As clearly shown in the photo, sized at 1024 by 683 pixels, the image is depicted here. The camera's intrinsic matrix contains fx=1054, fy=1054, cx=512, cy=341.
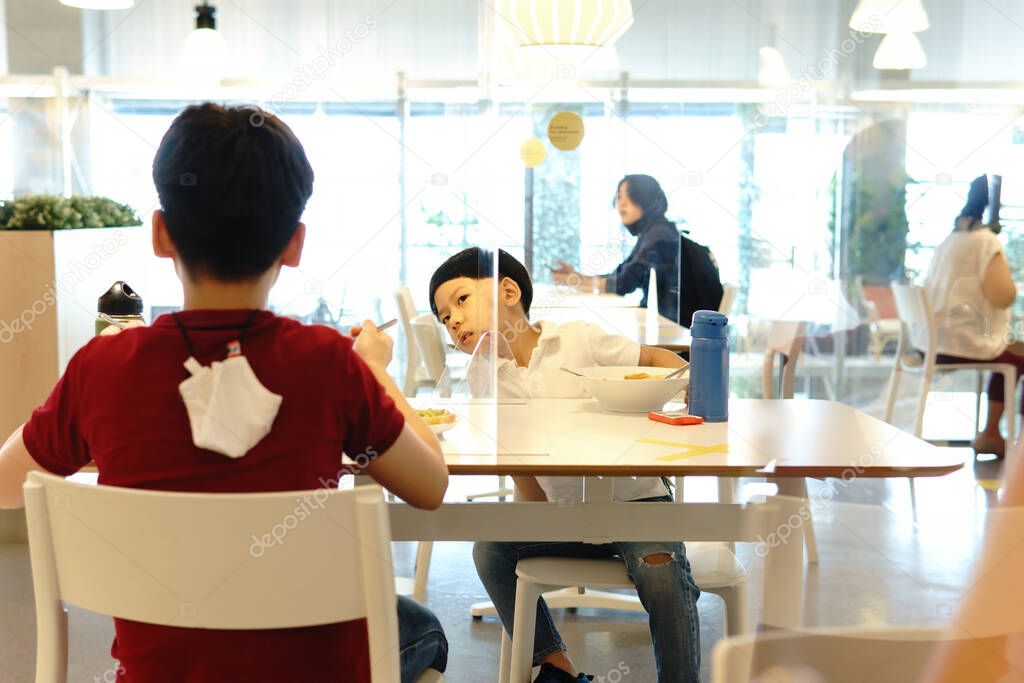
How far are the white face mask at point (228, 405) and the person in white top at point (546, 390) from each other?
0.89 m

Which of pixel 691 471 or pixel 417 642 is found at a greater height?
pixel 691 471

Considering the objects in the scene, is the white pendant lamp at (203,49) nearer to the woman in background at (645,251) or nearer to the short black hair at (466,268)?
the woman in background at (645,251)

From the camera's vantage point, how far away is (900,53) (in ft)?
16.1

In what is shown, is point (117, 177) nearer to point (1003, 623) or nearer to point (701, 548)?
point (701, 548)

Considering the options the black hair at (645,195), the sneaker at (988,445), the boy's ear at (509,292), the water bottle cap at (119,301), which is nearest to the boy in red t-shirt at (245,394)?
the water bottle cap at (119,301)

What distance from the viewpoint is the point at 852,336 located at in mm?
5211

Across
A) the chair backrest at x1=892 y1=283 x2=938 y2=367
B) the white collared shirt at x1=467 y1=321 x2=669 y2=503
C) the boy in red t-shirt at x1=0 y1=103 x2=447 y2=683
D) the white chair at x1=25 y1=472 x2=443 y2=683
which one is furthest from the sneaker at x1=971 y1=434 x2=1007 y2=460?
the white chair at x1=25 y1=472 x2=443 y2=683

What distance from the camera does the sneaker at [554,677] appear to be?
1856 mm

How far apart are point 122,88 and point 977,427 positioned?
4.60 metres

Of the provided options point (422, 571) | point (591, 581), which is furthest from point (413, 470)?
point (422, 571)

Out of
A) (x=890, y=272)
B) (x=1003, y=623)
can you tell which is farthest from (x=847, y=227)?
(x=1003, y=623)

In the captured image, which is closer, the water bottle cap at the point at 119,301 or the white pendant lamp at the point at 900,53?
the water bottle cap at the point at 119,301

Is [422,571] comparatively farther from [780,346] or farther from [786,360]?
[780,346]

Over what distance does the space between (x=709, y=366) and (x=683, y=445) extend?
21 centimetres
